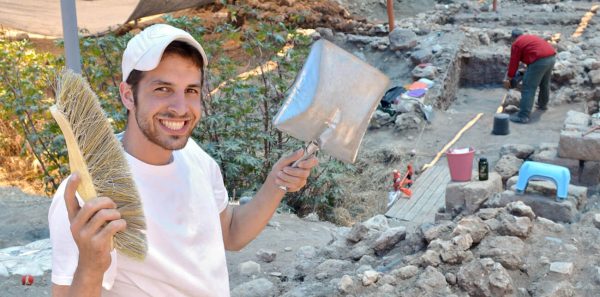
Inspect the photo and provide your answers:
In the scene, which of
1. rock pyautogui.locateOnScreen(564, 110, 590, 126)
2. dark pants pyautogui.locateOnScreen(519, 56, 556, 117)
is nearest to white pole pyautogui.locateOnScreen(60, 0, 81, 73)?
rock pyautogui.locateOnScreen(564, 110, 590, 126)

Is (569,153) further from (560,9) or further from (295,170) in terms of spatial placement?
(560,9)

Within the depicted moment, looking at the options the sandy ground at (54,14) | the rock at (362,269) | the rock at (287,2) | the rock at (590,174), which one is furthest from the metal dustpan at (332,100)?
the rock at (287,2)

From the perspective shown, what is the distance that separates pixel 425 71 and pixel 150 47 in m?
9.21

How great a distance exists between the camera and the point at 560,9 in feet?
49.7

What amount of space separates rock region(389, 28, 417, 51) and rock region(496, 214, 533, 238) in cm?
836

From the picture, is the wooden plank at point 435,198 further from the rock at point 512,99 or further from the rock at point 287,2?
the rock at point 287,2

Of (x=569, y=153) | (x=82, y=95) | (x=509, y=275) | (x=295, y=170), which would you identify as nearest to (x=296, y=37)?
(x=569, y=153)

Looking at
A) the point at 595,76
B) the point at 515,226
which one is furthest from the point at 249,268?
the point at 595,76

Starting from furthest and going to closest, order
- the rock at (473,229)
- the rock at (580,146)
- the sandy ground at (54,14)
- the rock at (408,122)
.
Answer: the rock at (408,122) → the sandy ground at (54,14) → the rock at (580,146) → the rock at (473,229)

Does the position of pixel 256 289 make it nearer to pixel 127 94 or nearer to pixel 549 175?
pixel 549 175

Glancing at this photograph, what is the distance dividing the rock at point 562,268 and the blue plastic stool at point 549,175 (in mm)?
1111

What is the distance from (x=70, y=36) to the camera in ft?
12.8

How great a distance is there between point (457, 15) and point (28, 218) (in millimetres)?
11887

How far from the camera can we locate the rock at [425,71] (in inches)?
415
